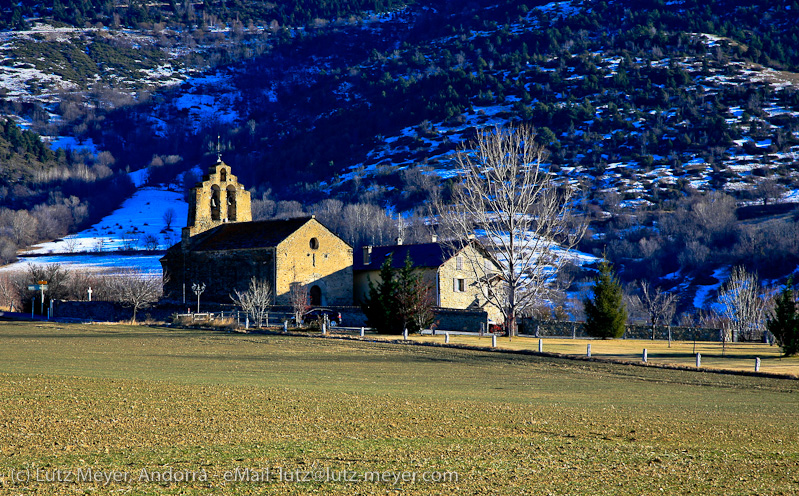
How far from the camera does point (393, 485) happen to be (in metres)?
11.3

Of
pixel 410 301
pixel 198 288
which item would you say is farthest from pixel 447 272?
pixel 198 288

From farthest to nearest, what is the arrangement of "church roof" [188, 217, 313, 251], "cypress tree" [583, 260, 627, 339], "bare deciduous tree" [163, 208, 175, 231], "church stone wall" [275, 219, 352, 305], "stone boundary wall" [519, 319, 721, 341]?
"bare deciduous tree" [163, 208, 175, 231] < "church roof" [188, 217, 313, 251] < "church stone wall" [275, 219, 352, 305] < "stone boundary wall" [519, 319, 721, 341] < "cypress tree" [583, 260, 627, 339]

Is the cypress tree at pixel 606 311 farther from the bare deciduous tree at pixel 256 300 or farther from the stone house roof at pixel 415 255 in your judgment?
the bare deciduous tree at pixel 256 300

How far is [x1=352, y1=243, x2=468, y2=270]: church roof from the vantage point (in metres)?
58.5

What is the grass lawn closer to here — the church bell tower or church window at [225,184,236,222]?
the church bell tower

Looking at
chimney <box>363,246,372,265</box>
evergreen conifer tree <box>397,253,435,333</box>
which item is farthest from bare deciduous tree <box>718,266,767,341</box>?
evergreen conifer tree <box>397,253,435,333</box>

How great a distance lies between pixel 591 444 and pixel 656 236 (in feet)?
350

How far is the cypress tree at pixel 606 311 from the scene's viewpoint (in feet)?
162

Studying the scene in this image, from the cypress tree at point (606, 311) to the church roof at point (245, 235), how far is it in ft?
68.0

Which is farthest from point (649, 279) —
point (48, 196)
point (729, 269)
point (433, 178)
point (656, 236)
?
point (48, 196)

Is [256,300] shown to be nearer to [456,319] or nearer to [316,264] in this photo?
[316,264]

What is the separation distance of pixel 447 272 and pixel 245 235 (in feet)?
48.1

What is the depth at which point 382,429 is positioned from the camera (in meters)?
15.1

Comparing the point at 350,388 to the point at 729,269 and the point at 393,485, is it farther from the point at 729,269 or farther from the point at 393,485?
the point at 729,269
